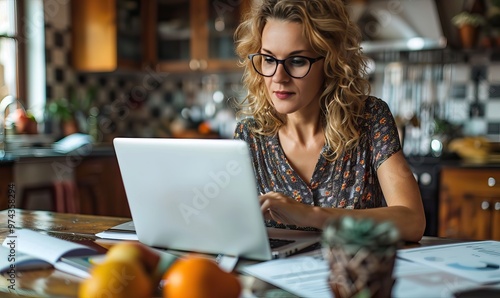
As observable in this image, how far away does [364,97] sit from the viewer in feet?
5.22

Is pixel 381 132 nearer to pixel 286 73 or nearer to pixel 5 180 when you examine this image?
pixel 286 73

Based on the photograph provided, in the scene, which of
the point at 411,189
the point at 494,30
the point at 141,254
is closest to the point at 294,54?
the point at 411,189

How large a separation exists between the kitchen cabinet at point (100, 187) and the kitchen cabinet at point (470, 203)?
2.05 m

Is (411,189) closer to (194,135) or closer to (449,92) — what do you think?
(449,92)

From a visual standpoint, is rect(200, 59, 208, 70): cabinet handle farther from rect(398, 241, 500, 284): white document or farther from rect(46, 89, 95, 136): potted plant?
rect(398, 241, 500, 284): white document

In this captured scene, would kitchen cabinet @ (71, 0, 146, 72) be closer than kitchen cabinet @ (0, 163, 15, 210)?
No

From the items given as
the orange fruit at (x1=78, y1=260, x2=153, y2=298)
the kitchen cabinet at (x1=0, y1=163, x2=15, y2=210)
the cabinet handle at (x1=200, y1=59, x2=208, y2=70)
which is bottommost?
the kitchen cabinet at (x1=0, y1=163, x2=15, y2=210)

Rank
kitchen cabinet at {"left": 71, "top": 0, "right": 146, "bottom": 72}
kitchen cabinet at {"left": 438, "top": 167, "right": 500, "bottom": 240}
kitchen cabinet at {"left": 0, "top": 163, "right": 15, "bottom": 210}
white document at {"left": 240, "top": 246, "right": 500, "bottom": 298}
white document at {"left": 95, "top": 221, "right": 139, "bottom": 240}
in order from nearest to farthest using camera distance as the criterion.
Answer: white document at {"left": 240, "top": 246, "right": 500, "bottom": 298} → white document at {"left": 95, "top": 221, "right": 139, "bottom": 240} → kitchen cabinet at {"left": 0, "top": 163, "right": 15, "bottom": 210} → kitchen cabinet at {"left": 438, "top": 167, "right": 500, "bottom": 240} → kitchen cabinet at {"left": 71, "top": 0, "right": 146, "bottom": 72}

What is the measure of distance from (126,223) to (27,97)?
2656 millimetres

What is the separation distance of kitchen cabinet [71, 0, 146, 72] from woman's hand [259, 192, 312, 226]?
3148 millimetres

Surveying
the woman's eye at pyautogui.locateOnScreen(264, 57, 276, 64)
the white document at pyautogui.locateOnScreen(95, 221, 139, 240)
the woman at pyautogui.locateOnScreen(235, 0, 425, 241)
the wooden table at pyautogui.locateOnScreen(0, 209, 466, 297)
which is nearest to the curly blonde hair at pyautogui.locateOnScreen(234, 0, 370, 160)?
the woman at pyautogui.locateOnScreen(235, 0, 425, 241)

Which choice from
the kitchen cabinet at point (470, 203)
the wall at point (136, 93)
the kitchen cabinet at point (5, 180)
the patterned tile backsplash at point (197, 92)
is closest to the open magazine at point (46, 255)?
the kitchen cabinet at point (5, 180)

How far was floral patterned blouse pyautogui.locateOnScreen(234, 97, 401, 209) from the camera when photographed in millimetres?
1506

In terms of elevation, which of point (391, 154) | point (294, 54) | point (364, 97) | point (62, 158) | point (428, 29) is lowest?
point (62, 158)
